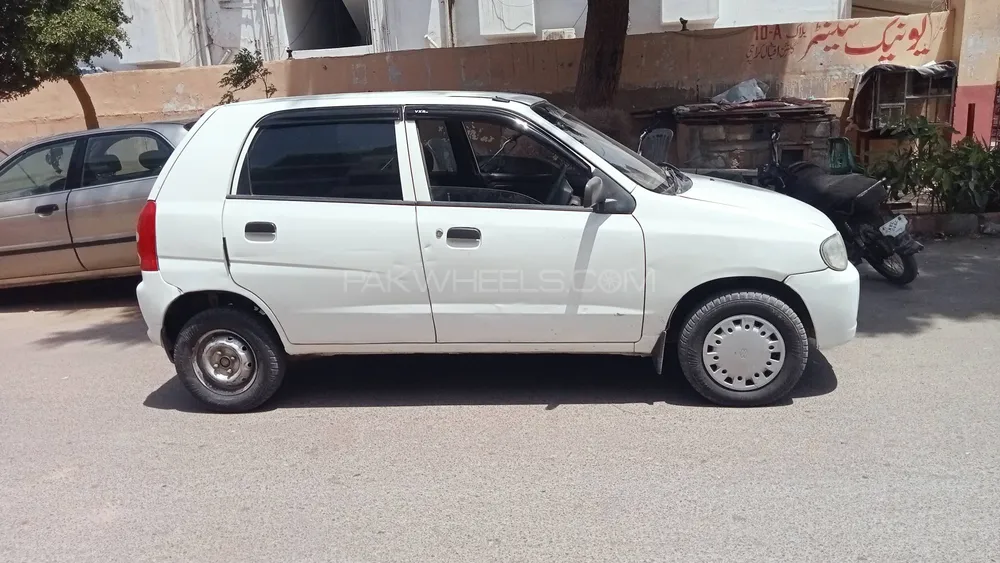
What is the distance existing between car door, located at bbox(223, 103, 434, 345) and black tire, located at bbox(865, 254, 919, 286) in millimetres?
4309

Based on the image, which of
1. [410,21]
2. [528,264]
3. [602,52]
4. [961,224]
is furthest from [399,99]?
[410,21]

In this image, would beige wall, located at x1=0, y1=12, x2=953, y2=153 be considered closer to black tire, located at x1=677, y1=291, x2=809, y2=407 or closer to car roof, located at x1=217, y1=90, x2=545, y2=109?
car roof, located at x1=217, y1=90, x2=545, y2=109

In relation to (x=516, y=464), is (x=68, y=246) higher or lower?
higher

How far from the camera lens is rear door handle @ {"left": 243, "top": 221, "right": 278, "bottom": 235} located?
15.2 feet

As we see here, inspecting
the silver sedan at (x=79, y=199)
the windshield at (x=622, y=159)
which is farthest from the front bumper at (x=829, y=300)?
the silver sedan at (x=79, y=199)

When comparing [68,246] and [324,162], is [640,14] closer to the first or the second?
[68,246]

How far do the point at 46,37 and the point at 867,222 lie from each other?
7806 mm

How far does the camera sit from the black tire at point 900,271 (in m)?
6.96

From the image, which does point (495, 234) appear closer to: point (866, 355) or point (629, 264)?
point (629, 264)

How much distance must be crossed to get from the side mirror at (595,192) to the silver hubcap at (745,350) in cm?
95

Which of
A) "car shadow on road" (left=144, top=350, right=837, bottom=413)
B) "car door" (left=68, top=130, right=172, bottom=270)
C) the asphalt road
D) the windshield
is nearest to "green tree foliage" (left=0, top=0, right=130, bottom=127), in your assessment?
"car door" (left=68, top=130, right=172, bottom=270)

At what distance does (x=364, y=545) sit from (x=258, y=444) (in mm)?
1332

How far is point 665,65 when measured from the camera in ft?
37.8

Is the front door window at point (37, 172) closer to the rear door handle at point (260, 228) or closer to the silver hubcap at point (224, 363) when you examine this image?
the silver hubcap at point (224, 363)
